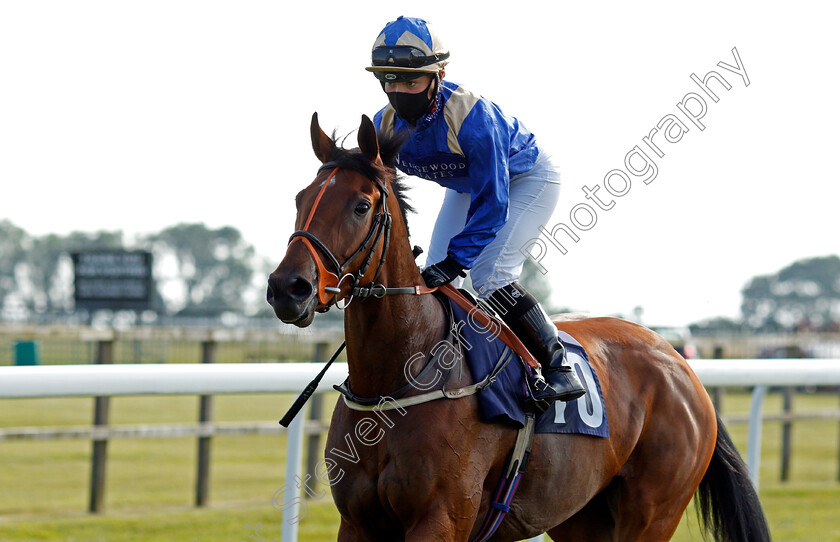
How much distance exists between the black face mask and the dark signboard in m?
8.10

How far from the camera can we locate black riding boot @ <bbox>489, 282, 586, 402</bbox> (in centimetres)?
297

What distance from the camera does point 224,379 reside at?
3338 mm

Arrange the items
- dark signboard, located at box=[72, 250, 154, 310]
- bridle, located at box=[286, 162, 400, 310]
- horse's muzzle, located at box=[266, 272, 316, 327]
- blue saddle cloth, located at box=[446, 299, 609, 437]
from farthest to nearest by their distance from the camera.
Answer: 1. dark signboard, located at box=[72, 250, 154, 310]
2. blue saddle cloth, located at box=[446, 299, 609, 437]
3. bridle, located at box=[286, 162, 400, 310]
4. horse's muzzle, located at box=[266, 272, 316, 327]

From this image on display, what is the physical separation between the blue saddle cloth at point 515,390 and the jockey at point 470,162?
0.08 metres

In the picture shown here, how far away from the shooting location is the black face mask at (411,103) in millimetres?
2914

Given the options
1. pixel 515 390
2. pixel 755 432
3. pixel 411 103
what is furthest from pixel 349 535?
pixel 755 432

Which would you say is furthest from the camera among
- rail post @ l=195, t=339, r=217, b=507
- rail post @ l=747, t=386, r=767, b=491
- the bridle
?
rail post @ l=195, t=339, r=217, b=507

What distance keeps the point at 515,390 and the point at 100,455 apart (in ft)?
14.9

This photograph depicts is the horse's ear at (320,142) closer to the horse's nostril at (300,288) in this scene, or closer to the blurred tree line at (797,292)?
the horse's nostril at (300,288)

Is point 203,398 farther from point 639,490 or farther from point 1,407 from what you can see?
point 1,407

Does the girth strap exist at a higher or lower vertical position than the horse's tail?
higher

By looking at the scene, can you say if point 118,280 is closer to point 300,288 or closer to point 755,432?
point 755,432

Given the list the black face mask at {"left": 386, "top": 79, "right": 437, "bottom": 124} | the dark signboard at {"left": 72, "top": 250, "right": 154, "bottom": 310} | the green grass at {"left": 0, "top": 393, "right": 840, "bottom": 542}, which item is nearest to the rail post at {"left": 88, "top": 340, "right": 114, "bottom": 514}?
the green grass at {"left": 0, "top": 393, "right": 840, "bottom": 542}

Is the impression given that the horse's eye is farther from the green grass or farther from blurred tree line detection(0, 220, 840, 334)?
blurred tree line detection(0, 220, 840, 334)
